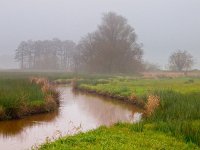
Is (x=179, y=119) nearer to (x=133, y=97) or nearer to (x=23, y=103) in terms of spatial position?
(x=23, y=103)

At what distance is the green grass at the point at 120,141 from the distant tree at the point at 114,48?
55.6 m

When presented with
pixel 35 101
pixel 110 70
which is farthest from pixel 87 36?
pixel 35 101

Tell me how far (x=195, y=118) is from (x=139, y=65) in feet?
187

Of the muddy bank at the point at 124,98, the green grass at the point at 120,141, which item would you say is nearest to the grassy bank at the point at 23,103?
the muddy bank at the point at 124,98

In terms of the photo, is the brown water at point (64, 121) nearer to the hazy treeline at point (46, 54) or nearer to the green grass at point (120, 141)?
the green grass at point (120, 141)

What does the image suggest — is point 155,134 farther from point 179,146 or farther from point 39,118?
point 39,118

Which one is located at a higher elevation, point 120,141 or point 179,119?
point 179,119

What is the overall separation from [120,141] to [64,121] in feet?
26.6

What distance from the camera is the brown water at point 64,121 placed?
48.1ft

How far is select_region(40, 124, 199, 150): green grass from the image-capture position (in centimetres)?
1054

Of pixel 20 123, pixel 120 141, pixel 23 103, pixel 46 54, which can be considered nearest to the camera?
pixel 120 141

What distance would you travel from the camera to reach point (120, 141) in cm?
1116

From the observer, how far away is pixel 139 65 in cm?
7106

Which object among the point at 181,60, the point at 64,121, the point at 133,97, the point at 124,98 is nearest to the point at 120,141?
the point at 64,121
